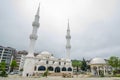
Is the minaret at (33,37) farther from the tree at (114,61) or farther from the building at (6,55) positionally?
the building at (6,55)

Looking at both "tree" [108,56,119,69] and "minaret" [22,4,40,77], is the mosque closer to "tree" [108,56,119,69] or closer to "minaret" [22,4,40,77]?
"minaret" [22,4,40,77]

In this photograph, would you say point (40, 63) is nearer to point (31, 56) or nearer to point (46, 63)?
point (46, 63)

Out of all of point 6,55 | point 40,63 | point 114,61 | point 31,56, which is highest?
point 6,55

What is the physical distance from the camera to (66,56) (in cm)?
6216

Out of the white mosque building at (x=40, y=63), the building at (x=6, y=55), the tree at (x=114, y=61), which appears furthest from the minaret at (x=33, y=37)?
the building at (x=6, y=55)

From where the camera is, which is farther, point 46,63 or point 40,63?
point 46,63

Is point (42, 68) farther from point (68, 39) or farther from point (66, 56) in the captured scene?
point (68, 39)

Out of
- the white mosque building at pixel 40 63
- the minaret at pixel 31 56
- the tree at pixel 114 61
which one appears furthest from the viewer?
the tree at pixel 114 61

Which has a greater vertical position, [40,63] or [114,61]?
[114,61]

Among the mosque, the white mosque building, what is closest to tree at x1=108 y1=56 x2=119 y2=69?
the mosque

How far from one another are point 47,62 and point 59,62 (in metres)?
6.58

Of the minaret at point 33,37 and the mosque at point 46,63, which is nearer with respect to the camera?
the mosque at point 46,63

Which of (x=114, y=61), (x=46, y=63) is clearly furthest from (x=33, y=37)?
(x=114, y=61)

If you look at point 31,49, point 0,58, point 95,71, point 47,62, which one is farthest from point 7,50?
point 95,71
